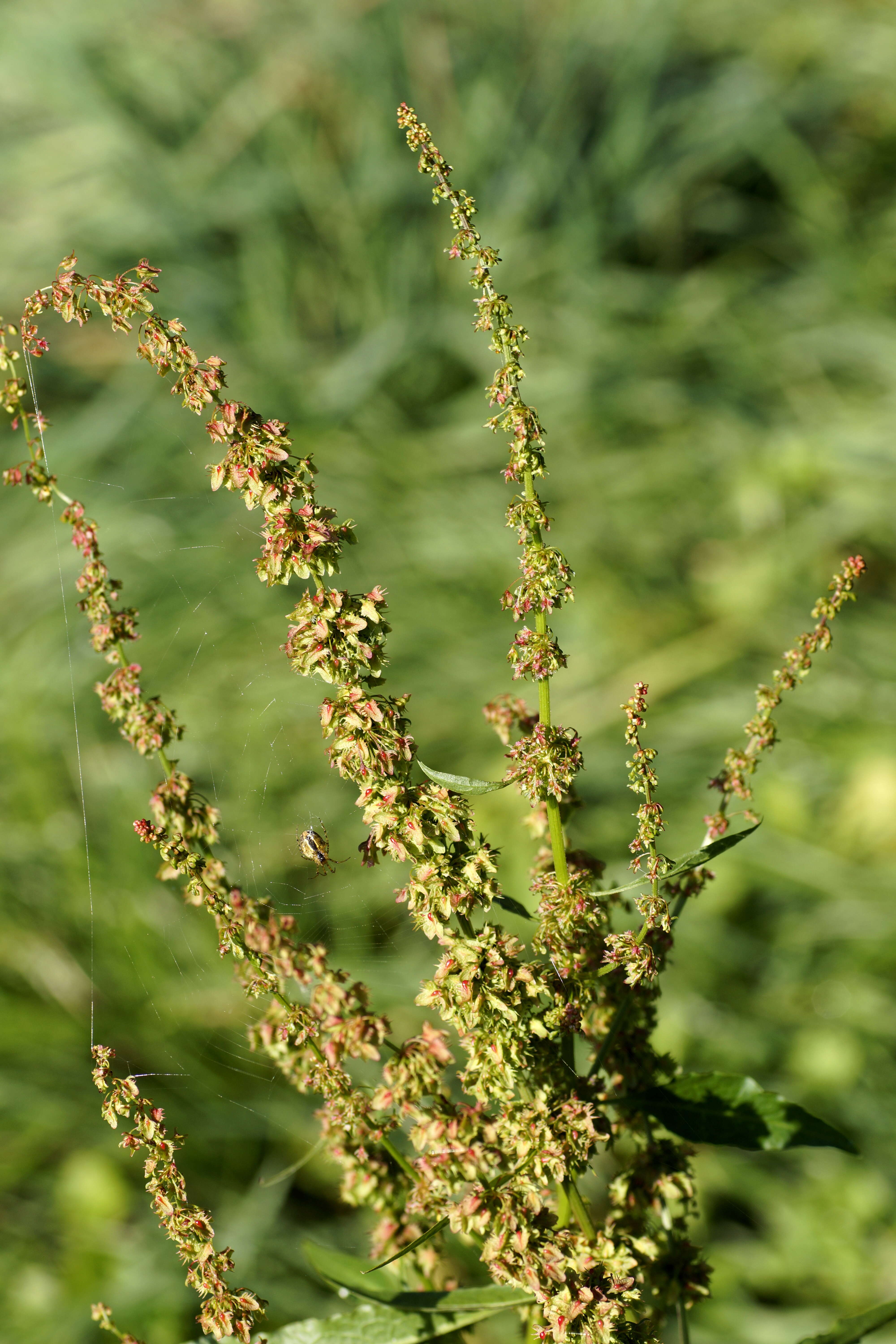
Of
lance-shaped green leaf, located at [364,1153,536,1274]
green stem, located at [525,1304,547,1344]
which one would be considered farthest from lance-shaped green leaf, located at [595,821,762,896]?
green stem, located at [525,1304,547,1344]

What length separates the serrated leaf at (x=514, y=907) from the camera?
34.5 inches

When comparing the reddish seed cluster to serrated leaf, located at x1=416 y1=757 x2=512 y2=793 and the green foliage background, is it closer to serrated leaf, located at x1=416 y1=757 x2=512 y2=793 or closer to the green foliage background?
serrated leaf, located at x1=416 y1=757 x2=512 y2=793

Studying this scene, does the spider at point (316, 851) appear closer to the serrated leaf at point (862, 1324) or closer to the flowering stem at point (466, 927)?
the flowering stem at point (466, 927)

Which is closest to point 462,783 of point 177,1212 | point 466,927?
point 466,927

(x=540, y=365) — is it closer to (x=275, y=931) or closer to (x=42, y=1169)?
(x=42, y=1169)

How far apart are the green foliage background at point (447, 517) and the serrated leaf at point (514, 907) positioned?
1.76 metres

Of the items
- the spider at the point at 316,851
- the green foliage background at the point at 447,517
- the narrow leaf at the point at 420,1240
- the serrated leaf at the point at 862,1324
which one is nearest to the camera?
the narrow leaf at the point at 420,1240

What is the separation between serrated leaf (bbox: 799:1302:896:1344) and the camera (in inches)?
34.0

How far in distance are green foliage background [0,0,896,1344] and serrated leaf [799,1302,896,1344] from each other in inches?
70.9

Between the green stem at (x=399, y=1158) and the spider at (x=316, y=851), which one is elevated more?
the spider at (x=316, y=851)

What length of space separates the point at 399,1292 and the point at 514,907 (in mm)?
385

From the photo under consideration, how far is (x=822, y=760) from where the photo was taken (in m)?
3.42

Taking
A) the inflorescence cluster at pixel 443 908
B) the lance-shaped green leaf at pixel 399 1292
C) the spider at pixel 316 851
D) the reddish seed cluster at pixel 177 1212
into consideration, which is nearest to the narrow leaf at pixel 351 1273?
the lance-shaped green leaf at pixel 399 1292

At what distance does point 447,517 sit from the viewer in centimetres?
405
